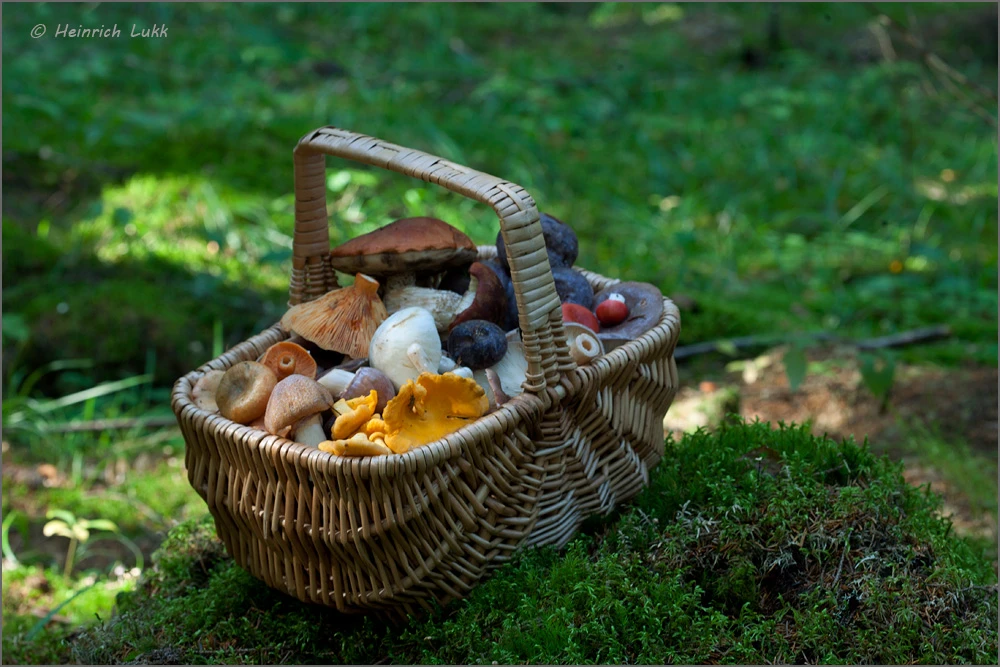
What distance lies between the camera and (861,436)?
3254 millimetres

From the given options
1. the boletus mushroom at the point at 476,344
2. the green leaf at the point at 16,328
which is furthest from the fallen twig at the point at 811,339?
the green leaf at the point at 16,328

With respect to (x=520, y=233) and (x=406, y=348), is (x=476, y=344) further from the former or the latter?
(x=520, y=233)

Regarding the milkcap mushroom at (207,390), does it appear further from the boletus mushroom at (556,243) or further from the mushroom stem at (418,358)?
the boletus mushroom at (556,243)

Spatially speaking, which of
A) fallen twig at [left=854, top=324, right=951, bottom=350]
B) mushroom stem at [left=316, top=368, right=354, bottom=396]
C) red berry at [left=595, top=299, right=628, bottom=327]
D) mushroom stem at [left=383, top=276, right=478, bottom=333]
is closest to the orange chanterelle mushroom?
mushroom stem at [left=316, top=368, right=354, bottom=396]

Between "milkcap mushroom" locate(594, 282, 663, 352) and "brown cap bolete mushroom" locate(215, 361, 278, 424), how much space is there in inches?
31.4

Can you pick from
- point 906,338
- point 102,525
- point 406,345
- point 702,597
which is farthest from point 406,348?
point 906,338

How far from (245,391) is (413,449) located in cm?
45

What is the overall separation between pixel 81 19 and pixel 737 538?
21.9ft

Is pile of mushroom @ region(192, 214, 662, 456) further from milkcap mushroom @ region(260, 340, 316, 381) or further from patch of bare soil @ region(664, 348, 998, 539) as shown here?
patch of bare soil @ region(664, 348, 998, 539)

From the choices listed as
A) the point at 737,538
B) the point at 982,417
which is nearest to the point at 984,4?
the point at 982,417

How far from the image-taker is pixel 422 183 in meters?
5.10

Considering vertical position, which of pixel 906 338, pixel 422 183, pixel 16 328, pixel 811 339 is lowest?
pixel 906 338

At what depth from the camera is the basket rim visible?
1718mm

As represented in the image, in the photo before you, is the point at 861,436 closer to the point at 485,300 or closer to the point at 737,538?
the point at 737,538
